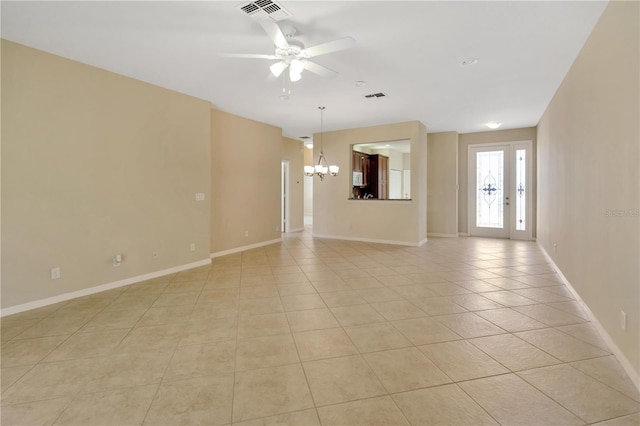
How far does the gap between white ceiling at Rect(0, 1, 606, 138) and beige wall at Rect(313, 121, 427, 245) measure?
185cm

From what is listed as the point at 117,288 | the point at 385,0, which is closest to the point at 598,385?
the point at 385,0

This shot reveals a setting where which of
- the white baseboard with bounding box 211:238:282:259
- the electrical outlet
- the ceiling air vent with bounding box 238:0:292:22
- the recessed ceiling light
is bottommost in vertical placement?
the white baseboard with bounding box 211:238:282:259

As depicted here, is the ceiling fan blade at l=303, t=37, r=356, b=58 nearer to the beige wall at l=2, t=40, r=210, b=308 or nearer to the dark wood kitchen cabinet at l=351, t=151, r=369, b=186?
the beige wall at l=2, t=40, r=210, b=308

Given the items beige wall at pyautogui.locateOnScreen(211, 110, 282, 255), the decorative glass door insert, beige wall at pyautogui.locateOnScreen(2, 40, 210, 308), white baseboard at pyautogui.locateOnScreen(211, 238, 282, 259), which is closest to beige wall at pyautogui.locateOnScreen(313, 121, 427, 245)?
beige wall at pyautogui.locateOnScreen(211, 110, 282, 255)

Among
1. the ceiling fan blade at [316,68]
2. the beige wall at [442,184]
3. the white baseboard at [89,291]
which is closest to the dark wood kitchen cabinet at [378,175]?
the beige wall at [442,184]

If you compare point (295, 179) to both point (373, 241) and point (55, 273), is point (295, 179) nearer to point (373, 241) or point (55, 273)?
point (373, 241)

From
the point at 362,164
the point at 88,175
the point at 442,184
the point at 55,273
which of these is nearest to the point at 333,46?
the point at 88,175

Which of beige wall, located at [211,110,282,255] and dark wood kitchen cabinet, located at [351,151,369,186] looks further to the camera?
dark wood kitchen cabinet, located at [351,151,369,186]

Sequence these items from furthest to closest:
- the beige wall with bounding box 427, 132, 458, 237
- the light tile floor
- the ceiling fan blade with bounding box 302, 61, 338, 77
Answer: the beige wall with bounding box 427, 132, 458, 237
the ceiling fan blade with bounding box 302, 61, 338, 77
the light tile floor

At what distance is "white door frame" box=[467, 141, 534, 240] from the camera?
775cm

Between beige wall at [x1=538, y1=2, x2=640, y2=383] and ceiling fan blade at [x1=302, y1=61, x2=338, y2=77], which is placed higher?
ceiling fan blade at [x1=302, y1=61, x2=338, y2=77]

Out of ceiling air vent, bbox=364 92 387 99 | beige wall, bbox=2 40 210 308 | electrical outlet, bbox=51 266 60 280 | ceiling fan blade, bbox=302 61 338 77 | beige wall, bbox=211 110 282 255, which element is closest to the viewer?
ceiling fan blade, bbox=302 61 338 77

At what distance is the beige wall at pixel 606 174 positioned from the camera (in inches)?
81.4

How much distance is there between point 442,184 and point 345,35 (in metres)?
6.35
